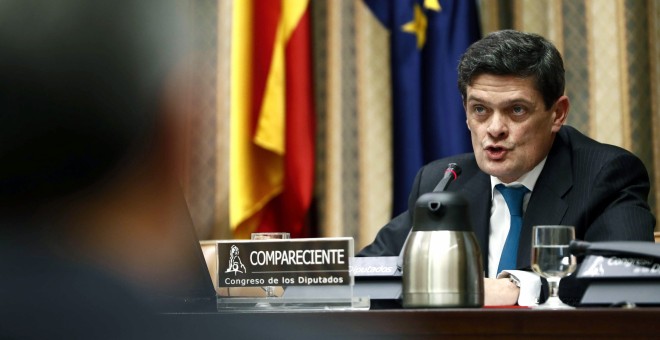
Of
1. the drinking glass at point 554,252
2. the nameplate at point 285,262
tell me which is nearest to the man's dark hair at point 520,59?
the drinking glass at point 554,252

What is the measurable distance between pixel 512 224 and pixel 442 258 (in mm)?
1157

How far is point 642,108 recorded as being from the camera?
364 cm

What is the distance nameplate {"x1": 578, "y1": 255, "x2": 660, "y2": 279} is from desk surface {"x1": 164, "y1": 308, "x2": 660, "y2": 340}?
309 millimetres

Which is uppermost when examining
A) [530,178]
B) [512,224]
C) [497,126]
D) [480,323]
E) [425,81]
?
[425,81]

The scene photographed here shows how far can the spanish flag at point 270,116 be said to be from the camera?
12.6ft

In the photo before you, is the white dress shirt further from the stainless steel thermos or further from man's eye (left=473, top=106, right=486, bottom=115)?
the stainless steel thermos

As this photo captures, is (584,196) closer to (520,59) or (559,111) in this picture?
(559,111)

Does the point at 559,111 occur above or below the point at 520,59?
below

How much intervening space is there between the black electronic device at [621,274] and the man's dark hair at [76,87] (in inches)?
39.7

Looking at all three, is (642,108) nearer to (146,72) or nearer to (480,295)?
(480,295)

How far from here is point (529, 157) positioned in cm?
254

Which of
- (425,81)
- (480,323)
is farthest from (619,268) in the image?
(425,81)

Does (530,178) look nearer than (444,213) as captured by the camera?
No

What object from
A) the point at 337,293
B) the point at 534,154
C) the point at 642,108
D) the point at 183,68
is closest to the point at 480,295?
the point at 337,293
